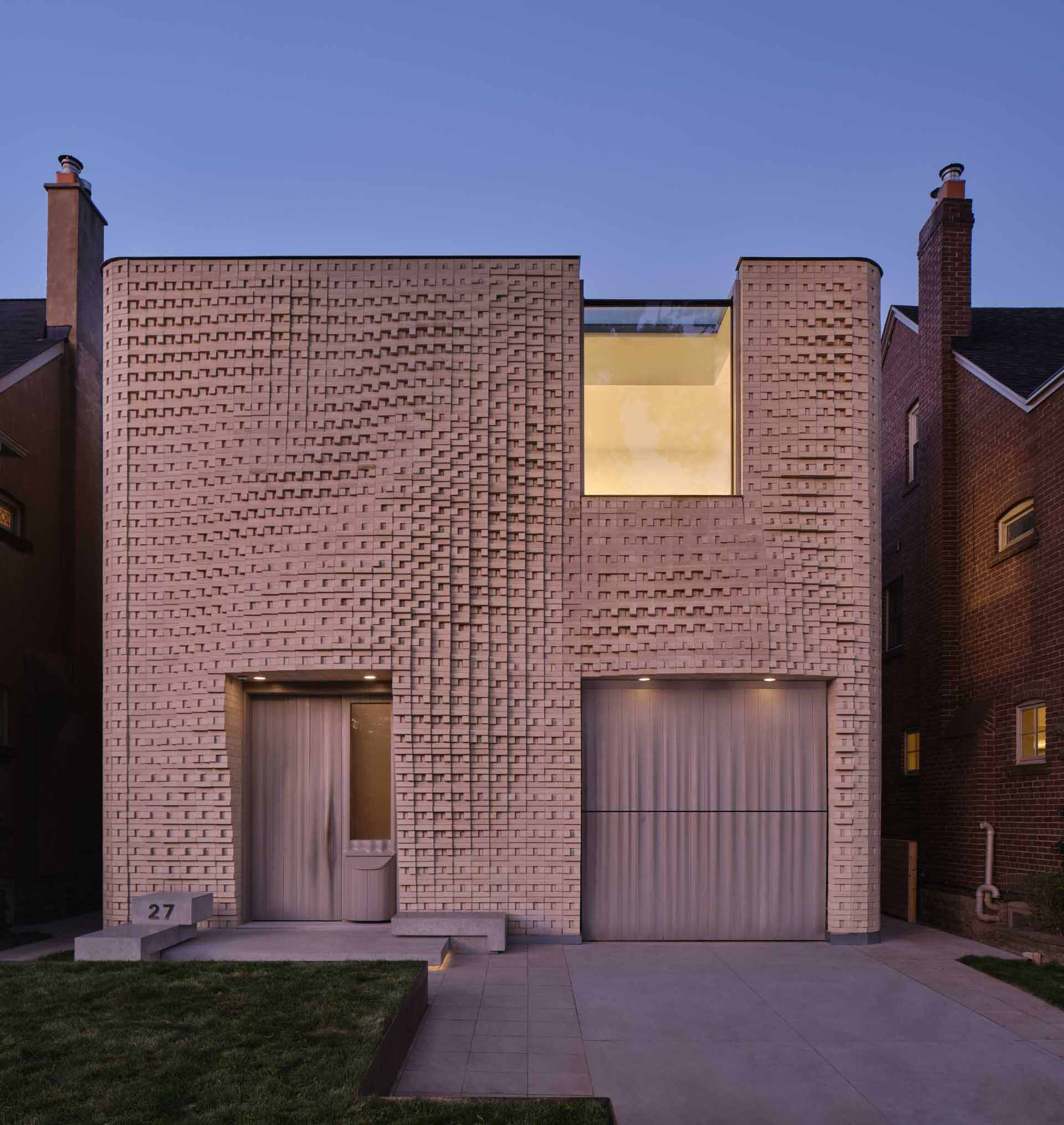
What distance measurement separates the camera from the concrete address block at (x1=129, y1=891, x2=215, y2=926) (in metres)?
9.59

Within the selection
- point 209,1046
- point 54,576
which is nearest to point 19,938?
point 54,576

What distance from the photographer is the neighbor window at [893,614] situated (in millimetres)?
15250

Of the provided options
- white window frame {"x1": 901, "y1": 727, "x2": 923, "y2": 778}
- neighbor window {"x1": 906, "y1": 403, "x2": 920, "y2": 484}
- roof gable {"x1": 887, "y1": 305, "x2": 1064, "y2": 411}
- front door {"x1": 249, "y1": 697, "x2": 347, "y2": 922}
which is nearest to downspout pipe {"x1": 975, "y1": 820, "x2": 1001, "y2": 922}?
white window frame {"x1": 901, "y1": 727, "x2": 923, "y2": 778}

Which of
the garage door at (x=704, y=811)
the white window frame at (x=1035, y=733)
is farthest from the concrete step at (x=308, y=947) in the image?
the white window frame at (x=1035, y=733)

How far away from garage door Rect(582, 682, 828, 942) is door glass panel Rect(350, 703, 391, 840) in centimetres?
245

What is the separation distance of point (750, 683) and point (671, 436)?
3.13 metres

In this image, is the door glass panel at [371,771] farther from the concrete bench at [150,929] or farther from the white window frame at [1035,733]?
the white window frame at [1035,733]

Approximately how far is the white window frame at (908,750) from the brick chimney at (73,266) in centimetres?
1398

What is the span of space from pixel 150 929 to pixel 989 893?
31.4ft

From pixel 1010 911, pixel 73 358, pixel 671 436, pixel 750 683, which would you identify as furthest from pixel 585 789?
pixel 73 358

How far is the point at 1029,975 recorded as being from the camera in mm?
8898

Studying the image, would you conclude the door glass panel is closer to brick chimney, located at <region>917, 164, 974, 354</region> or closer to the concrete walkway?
the concrete walkway

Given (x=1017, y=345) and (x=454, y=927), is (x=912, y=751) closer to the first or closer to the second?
(x=1017, y=345)

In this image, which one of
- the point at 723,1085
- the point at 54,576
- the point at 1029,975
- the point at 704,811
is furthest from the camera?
the point at 54,576
